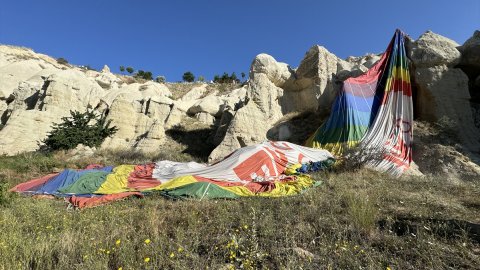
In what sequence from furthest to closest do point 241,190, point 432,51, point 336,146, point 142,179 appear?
point 432,51
point 336,146
point 142,179
point 241,190

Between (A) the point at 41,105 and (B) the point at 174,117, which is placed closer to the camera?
(A) the point at 41,105

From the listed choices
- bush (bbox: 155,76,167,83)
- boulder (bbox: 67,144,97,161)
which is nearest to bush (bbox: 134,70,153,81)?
bush (bbox: 155,76,167,83)

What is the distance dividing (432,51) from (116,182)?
1234 cm

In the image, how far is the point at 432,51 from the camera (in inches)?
447

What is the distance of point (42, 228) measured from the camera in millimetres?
3857

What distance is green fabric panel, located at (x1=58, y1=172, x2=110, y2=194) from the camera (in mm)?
6984

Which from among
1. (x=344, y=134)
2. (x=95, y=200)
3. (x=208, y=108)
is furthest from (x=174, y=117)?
(x=95, y=200)

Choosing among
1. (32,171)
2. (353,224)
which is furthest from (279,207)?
(32,171)

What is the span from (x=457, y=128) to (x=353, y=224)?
928 centimetres

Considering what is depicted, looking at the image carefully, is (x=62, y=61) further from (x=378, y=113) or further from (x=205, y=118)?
(x=378, y=113)

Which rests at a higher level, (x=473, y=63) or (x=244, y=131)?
(x=473, y=63)

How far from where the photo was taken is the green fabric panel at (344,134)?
1016 centimetres

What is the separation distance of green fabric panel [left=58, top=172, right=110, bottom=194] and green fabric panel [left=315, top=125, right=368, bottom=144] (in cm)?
749

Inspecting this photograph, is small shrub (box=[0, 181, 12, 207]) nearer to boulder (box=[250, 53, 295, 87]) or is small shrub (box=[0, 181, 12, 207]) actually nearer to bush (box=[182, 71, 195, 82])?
boulder (box=[250, 53, 295, 87])
